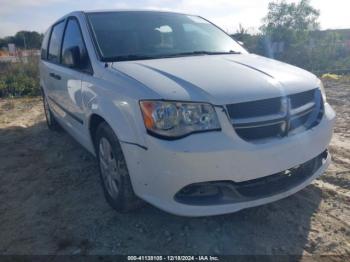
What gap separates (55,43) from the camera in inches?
177

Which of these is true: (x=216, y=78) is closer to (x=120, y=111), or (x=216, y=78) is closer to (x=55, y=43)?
(x=120, y=111)

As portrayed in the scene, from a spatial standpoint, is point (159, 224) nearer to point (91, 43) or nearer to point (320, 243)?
point (320, 243)

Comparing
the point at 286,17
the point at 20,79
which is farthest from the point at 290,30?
the point at 20,79

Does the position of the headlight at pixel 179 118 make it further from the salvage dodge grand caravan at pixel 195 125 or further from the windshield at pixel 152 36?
the windshield at pixel 152 36

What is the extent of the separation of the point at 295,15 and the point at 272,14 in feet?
4.55

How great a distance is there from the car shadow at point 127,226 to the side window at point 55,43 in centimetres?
170

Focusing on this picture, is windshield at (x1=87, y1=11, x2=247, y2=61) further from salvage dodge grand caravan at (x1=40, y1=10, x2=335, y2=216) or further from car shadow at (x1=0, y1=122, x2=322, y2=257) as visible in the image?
car shadow at (x1=0, y1=122, x2=322, y2=257)

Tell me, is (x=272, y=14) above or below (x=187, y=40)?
above

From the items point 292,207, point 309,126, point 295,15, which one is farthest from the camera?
point 295,15

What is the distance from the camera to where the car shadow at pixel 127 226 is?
7.87 ft

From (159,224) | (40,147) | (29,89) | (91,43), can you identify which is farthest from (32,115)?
(159,224)

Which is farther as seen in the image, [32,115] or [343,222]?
[32,115]

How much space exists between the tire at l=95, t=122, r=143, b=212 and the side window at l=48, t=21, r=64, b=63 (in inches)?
72.5

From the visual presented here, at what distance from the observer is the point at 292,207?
279 centimetres
